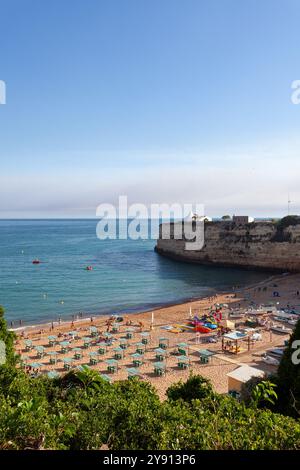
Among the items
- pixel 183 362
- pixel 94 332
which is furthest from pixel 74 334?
pixel 183 362

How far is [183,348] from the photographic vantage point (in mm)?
23422

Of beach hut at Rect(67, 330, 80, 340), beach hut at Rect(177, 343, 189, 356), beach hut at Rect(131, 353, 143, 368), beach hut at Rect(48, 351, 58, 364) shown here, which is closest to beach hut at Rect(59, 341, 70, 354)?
beach hut at Rect(48, 351, 58, 364)

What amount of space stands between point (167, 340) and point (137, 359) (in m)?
3.78

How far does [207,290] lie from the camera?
150 ft

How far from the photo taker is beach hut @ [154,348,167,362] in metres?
21.7

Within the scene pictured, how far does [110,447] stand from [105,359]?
15281 millimetres

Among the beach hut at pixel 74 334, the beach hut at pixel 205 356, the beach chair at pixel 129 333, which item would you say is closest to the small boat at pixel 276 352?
the beach hut at pixel 205 356

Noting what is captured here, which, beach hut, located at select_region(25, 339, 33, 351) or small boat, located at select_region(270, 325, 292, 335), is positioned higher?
small boat, located at select_region(270, 325, 292, 335)

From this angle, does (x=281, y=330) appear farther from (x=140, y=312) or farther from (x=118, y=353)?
(x=140, y=312)

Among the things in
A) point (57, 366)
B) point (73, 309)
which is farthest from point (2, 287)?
point (57, 366)

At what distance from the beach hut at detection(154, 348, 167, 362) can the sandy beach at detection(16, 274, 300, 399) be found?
0.29 m

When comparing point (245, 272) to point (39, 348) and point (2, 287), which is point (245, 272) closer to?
point (2, 287)

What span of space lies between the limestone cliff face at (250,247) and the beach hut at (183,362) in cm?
3892

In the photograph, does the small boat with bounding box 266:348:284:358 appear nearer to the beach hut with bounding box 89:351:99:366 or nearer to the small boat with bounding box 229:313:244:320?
the beach hut with bounding box 89:351:99:366
